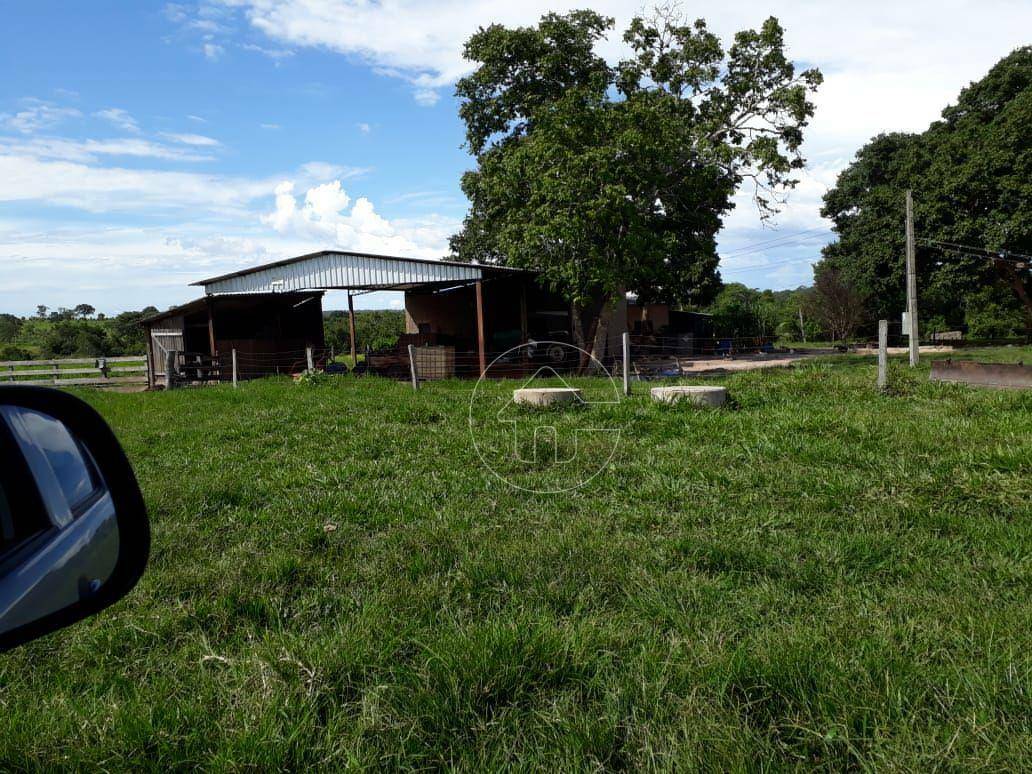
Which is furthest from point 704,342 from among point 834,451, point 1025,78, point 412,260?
point 834,451

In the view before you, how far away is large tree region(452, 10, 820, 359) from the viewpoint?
19.7m

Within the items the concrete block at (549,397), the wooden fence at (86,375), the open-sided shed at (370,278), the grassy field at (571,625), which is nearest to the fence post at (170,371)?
the open-sided shed at (370,278)

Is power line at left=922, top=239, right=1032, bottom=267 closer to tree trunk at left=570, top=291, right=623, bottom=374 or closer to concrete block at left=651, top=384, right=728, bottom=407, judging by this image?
tree trunk at left=570, top=291, right=623, bottom=374

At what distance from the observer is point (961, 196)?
1185 inches

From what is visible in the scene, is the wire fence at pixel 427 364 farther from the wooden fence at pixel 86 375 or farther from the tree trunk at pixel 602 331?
the wooden fence at pixel 86 375

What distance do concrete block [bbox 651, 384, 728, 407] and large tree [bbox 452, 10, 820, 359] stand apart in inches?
387

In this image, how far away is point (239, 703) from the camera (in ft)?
8.43

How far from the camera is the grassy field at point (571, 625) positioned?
7.62ft

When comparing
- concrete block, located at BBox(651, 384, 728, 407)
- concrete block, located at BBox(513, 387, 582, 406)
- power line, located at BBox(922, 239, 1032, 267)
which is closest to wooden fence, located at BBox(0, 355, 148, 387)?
concrete block, located at BBox(513, 387, 582, 406)

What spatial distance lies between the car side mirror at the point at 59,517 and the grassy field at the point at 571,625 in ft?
3.76

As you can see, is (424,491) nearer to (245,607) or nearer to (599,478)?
(599,478)

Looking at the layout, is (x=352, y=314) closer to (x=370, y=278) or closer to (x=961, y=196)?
(x=370, y=278)
